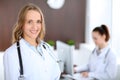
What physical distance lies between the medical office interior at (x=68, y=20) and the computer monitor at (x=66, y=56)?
→ 132 centimetres

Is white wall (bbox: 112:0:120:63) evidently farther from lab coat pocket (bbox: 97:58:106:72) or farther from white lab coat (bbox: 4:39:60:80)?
white lab coat (bbox: 4:39:60:80)

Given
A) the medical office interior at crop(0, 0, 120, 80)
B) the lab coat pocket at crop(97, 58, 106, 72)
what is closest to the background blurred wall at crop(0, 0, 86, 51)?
the medical office interior at crop(0, 0, 120, 80)

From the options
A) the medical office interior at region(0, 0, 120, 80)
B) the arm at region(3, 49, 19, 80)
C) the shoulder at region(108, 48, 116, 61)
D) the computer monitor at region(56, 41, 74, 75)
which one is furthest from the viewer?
the medical office interior at region(0, 0, 120, 80)

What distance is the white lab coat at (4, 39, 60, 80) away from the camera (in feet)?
6.05

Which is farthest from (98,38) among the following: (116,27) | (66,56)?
(116,27)

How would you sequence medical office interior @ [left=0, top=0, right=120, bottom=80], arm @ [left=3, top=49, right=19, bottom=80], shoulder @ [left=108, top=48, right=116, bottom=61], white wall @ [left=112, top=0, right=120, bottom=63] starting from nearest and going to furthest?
arm @ [left=3, top=49, right=19, bottom=80] < shoulder @ [left=108, top=48, right=116, bottom=61] < white wall @ [left=112, top=0, right=120, bottom=63] < medical office interior @ [left=0, top=0, right=120, bottom=80]

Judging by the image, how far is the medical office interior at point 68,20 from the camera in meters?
4.58

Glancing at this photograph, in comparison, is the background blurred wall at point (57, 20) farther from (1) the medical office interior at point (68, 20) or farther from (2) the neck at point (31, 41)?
(2) the neck at point (31, 41)

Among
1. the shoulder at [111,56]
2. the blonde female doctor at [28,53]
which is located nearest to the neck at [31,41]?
the blonde female doctor at [28,53]

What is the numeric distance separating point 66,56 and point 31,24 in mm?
1188

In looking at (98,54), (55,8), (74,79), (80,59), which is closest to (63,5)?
(55,8)

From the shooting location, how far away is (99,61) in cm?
322

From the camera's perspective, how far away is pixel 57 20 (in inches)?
191

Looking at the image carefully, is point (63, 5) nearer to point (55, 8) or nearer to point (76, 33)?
point (55, 8)
